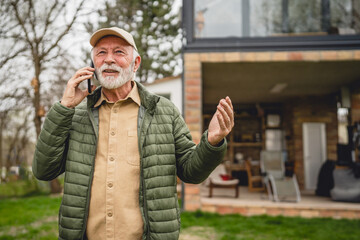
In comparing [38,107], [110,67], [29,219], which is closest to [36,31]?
[38,107]

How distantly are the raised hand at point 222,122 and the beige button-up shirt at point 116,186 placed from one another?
0.39m

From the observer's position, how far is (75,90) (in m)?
1.54

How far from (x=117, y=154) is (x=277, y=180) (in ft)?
19.3

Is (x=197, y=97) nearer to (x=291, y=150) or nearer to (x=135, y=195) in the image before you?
(x=135, y=195)

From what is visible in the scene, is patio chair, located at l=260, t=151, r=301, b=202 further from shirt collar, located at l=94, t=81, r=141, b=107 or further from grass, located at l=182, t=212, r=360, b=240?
shirt collar, located at l=94, t=81, r=141, b=107

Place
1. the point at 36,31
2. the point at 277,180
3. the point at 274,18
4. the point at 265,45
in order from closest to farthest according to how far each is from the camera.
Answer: the point at 265,45
the point at 274,18
the point at 277,180
the point at 36,31

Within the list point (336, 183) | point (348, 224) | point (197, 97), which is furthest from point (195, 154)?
point (336, 183)

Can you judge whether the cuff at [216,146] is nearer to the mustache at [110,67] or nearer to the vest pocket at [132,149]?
the vest pocket at [132,149]

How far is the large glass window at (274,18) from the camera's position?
5.99 m

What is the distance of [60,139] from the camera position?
1487 millimetres

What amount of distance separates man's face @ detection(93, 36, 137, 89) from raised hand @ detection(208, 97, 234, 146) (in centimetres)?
52

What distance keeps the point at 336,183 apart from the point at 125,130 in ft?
20.6

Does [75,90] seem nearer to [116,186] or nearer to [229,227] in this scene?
[116,186]

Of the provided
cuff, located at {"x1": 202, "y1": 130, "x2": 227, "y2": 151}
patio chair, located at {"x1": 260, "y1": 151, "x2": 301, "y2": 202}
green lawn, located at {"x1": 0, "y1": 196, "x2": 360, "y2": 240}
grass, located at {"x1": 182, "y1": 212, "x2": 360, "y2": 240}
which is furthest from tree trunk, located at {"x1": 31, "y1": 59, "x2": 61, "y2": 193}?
cuff, located at {"x1": 202, "y1": 130, "x2": 227, "y2": 151}
